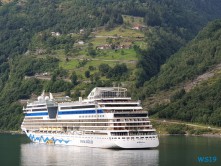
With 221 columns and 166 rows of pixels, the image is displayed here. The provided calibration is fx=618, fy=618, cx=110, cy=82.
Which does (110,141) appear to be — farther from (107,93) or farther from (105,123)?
(107,93)

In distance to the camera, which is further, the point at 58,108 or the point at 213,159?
the point at 58,108

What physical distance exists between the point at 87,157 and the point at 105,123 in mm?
13287

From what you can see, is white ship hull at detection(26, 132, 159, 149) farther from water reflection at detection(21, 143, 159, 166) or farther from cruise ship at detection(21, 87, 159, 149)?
water reflection at detection(21, 143, 159, 166)

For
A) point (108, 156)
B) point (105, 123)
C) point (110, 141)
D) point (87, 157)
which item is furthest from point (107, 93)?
point (87, 157)

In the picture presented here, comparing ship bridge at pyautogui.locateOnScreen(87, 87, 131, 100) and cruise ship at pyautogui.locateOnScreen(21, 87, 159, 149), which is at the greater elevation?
ship bridge at pyautogui.locateOnScreen(87, 87, 131, 100)

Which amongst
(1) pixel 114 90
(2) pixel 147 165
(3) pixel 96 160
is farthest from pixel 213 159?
(1) pixel 114 90

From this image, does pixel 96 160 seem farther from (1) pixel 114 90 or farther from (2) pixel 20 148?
(2) pixel 20 148

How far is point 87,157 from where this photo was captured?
113000 mm

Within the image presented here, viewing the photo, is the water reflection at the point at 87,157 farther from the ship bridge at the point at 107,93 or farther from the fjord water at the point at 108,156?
the ship bridge at the point at 107,93

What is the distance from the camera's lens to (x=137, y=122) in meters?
123

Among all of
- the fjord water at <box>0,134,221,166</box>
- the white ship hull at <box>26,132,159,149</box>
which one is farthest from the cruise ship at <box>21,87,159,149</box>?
the fjord water at <box>0,134,221,166</box>

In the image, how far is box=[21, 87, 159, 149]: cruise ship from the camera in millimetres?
121812

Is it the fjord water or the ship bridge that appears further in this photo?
the ship bridge

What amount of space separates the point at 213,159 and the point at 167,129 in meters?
83.9
